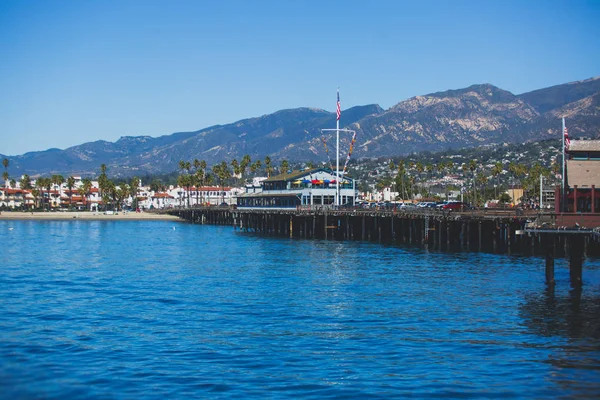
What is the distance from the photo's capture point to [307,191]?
10331cm

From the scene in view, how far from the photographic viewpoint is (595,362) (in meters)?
23.3

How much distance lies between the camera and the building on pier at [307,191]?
104m

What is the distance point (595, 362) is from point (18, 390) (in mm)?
17380

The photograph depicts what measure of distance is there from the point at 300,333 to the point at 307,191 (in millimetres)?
76138

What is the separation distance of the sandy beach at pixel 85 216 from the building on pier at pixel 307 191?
54.7 meters

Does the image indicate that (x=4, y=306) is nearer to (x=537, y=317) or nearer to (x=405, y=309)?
(x=405, y=309)

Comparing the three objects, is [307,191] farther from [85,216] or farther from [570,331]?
[85,216]

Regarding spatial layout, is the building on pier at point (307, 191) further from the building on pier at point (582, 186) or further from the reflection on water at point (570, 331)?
the reflection on water at point (570, 331)

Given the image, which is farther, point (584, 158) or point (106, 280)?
point (584, 158)

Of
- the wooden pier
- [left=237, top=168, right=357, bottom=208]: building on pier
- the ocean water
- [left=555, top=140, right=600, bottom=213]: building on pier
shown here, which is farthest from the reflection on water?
[left=237, top=168, right=357, bottom=208]: building on pier

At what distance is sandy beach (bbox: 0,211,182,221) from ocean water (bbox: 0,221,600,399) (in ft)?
387

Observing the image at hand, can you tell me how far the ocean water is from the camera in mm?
20844

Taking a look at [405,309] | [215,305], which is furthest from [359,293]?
[215,305]

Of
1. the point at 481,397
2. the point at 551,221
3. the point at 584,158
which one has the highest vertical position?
the point at 584,158
